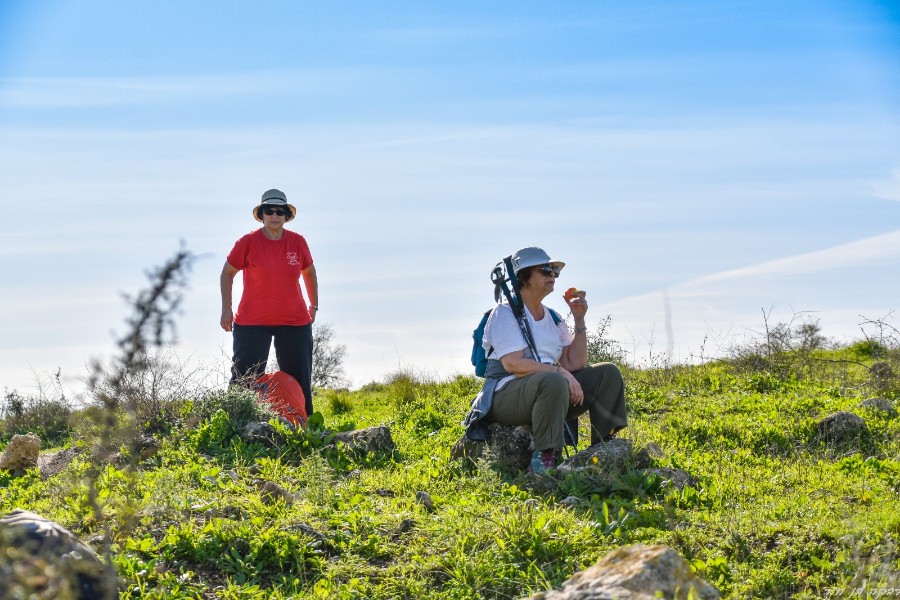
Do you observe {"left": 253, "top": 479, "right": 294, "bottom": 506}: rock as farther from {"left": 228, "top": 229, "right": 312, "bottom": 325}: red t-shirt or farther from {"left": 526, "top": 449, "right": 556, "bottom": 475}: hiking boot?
{"left": 228, "top": 229, "right": 312, "bottom": 325}: red t-shirt

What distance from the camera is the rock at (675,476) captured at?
6761 mm

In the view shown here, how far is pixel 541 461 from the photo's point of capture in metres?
7.11

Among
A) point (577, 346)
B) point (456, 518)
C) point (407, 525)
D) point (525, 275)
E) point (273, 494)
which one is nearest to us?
point (456, 518)

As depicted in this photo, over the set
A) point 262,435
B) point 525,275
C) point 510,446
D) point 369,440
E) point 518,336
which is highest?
point 525,275

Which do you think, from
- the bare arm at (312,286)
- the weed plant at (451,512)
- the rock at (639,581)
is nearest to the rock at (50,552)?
the weed plant at (451,512)

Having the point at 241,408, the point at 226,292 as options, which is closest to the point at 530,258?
the point at 241,408

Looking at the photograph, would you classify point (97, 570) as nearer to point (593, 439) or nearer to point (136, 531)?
point (136, 531)

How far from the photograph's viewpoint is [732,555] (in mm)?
5473

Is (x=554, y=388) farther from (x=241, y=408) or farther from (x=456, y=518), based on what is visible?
(x=241, y=408)

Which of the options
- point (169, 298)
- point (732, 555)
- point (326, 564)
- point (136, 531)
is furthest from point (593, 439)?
point (169, 298)

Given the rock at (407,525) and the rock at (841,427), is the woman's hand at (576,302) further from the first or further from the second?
the rock at (841,427)

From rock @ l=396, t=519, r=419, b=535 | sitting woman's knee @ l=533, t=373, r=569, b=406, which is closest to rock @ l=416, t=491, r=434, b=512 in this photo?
rock @ l=396, t=519, r=419, b=535

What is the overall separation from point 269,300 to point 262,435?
1749mm

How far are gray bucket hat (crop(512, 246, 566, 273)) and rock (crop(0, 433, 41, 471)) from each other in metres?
4.97
